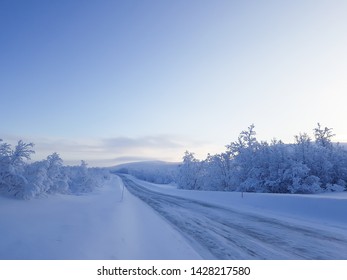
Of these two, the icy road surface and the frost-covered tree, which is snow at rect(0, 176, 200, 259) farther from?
the frost-covered tree

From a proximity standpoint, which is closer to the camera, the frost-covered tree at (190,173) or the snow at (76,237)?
the snow at (76,237)

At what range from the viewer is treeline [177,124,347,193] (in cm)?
3381

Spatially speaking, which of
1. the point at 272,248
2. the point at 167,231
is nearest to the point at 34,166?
the point at 167,231

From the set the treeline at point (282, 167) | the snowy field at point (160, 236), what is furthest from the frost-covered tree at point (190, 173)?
the snowy field at point (160, 236)

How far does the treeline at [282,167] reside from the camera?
3381 centimetres

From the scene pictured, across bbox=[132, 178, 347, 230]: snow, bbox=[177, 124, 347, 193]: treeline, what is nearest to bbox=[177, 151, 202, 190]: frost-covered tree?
bbox=[177, 124, 347, 193]: treeline

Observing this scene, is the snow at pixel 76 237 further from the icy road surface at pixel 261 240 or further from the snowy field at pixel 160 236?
the icy road surface at pixel 261 240

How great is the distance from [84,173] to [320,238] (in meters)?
33.7

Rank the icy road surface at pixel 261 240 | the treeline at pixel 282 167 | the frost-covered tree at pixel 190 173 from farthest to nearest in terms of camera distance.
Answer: the frost-covered tree at pixel 190 173
the treeline at pixel 282 167
the icy road surface at pixel 261 240

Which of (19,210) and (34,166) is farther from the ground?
(34,166)

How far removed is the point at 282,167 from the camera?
35469 mm
